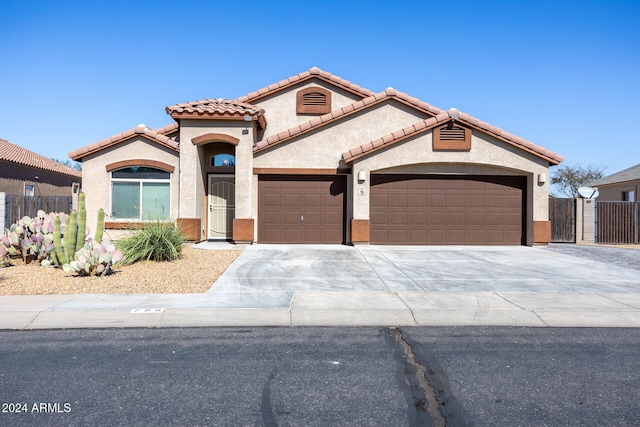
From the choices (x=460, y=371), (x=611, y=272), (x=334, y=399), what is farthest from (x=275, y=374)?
(x=611, y=272)

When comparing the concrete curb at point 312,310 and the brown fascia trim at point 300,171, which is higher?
the brown fascia trim at point 300,171

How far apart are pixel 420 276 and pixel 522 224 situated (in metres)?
8.36

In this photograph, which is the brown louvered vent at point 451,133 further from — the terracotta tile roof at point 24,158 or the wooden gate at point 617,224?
the terracotta tile roof at point 24,158

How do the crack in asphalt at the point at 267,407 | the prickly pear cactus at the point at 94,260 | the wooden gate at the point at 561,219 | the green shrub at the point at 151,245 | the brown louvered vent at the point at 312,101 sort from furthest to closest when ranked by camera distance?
the brown louvered vent at the point at 312,101, the wooden gate at the point at 561,219, the green shrub at the point at 151,245, the prickly pear cactus at the point at 94,260, the crack in asphalt at the point at 267,407

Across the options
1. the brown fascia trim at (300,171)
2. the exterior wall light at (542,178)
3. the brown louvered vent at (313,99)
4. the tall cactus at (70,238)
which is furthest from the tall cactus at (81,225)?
the exterior wall light at (542,178)

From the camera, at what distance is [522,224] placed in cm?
1598

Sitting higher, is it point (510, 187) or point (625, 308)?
point (510, 187)

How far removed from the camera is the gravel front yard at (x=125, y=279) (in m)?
7.98

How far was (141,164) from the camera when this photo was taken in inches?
624

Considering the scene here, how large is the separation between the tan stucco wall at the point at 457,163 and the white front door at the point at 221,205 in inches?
202

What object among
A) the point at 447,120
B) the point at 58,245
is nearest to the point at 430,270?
the point at 447,120

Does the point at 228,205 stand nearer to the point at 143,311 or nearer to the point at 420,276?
the point at 420,276

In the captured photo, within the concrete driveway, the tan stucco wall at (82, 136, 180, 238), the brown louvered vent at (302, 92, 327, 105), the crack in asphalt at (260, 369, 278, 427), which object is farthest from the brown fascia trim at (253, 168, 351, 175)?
the crack in asphalt at (260, 369, 278, 427)

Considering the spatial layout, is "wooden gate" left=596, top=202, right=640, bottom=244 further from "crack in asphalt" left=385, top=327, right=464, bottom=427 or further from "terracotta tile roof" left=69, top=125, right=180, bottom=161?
"terracotta tile roof" left=69, top=125, right=180, bottom=161
